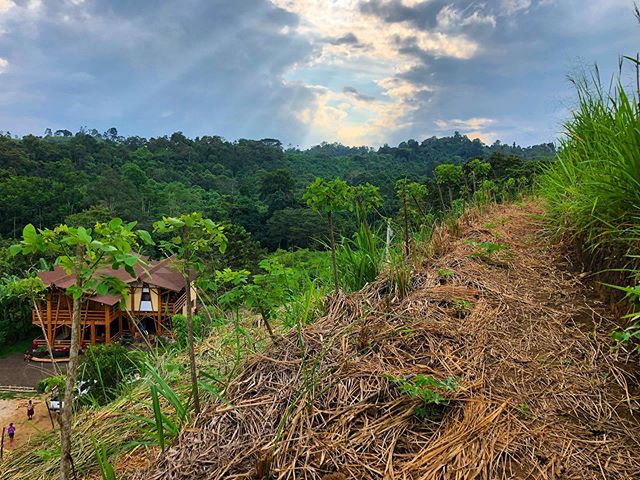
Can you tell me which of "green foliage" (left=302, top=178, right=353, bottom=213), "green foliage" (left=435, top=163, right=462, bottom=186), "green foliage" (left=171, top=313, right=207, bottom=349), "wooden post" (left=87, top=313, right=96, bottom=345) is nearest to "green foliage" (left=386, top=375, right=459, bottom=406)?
"green foliage" (left=171, top=313, right=207, bottom=349)

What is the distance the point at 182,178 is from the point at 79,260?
4333 centimetres

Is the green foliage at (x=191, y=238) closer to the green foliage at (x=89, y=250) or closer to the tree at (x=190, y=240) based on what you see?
the tree at (x=190, y=240)

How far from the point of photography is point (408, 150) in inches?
2158

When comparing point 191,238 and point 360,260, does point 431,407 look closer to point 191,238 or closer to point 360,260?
point 191,238

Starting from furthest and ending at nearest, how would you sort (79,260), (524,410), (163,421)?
(163,421)
(524,410)
(79,260)

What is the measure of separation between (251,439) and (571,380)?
100 centimetres

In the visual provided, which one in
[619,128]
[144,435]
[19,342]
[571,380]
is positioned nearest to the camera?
[571,380]

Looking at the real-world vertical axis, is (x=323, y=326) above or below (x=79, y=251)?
below

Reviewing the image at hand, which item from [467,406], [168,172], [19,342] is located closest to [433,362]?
[467,406]

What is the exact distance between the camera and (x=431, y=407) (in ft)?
3.63

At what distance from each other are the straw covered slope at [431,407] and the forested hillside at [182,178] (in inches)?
431

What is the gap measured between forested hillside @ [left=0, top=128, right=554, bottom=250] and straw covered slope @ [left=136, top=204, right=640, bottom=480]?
36.0ft

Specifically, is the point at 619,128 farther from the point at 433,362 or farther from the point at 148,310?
the point at 148,310

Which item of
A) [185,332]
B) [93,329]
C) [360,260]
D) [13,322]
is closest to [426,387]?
[360,260]
